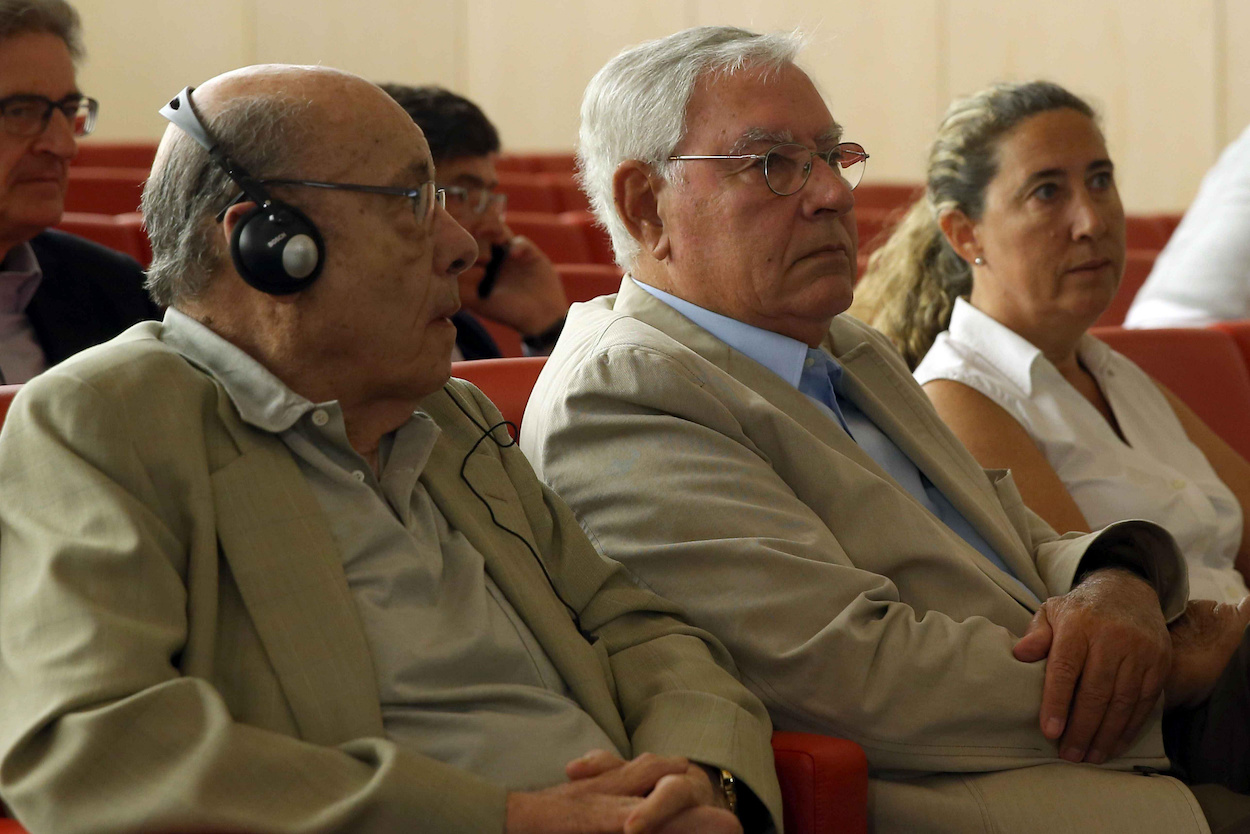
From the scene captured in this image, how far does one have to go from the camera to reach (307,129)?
112 centimetres

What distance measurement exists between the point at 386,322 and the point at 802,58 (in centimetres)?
76

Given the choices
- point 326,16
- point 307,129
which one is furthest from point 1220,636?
point 326,16

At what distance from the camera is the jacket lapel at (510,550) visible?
3.89 ft

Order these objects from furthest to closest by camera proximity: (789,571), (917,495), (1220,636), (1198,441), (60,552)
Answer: (1198,441)
(917,495)
(1220,636)
(789,571)
(60,552)

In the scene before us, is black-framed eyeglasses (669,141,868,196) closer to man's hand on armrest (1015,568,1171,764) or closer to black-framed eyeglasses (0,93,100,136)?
man's hand on armrest (1015,568,1171,764)

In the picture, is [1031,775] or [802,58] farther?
[802,58]

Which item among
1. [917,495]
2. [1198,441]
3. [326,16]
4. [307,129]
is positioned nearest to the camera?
[307,129]

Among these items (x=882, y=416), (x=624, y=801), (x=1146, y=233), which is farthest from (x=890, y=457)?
(x=1146, y=233)

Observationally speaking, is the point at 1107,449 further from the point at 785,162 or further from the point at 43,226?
the point at 43,226

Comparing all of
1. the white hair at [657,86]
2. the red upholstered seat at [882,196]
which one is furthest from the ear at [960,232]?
the red upholstered seat at [882,196]

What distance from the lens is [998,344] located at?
6.70 ft

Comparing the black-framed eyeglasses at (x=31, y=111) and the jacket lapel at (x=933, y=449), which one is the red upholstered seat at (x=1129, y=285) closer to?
the jacket lapel at (x=933, y=449)

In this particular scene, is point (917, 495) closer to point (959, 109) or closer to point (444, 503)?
point (444, 503)

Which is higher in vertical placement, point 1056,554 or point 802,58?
point 802,58
